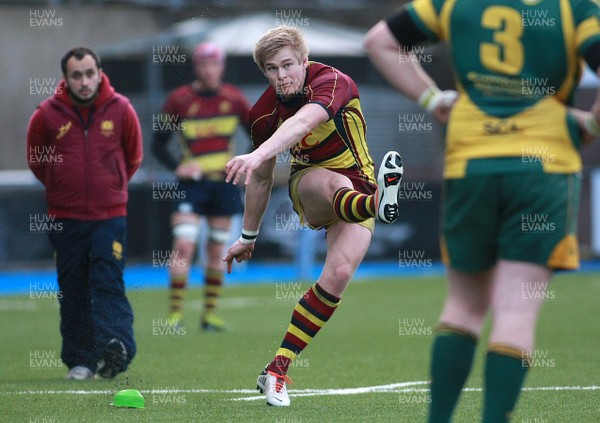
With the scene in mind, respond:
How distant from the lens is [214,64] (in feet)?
A: 38.7

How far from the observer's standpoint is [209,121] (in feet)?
39.6

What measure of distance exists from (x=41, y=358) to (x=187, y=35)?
14.9 m

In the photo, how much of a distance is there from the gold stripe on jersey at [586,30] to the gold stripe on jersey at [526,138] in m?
0.23

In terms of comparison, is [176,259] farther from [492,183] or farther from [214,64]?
[492,183]

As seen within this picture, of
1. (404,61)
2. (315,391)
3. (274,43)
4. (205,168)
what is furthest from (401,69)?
(205,168)

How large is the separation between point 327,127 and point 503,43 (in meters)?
2.53

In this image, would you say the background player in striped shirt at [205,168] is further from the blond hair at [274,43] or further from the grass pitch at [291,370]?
the blond hair at [274,43]

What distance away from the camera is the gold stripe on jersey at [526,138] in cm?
434

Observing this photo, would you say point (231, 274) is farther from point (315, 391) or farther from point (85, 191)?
point (315, 391)

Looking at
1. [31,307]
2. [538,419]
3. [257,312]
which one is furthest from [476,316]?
[31,307]

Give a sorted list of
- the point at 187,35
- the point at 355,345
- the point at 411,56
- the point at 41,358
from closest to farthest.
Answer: the point at 411,56
the point at 41,358
the point at 355,345
the point at 187,35

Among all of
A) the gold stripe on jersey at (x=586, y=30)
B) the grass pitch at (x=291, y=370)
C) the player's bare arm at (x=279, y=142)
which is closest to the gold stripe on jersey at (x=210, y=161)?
the grass pitch at (x=291, y=370)

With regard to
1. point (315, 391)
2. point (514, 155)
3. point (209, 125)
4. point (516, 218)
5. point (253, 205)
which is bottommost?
point (315, 391)

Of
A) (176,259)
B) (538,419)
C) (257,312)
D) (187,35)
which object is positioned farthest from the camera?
(187,35)
